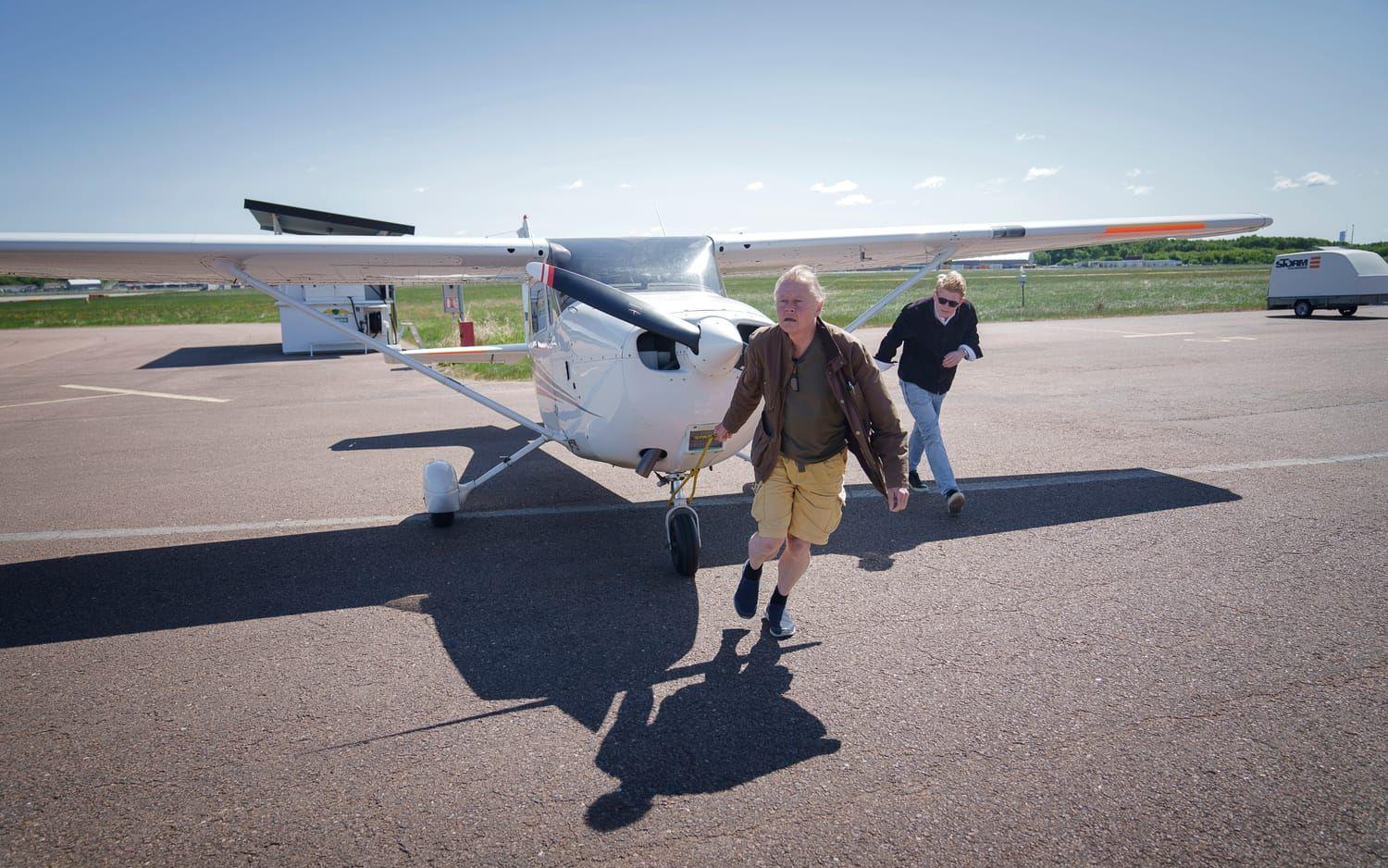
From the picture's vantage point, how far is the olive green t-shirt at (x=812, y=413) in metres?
3.48

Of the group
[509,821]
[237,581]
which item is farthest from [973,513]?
[237,581]

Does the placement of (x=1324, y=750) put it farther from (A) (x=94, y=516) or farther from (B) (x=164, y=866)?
(A) (x=94, y=516)

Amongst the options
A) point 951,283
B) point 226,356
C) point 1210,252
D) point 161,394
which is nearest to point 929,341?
point 951,283

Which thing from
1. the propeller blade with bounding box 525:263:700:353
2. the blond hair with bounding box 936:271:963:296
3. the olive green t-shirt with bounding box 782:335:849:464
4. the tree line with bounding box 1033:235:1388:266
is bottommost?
the olive green t-shirt with bounding box 782:335:849:464

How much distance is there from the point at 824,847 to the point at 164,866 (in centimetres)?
214

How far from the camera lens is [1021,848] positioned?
7.93 feet

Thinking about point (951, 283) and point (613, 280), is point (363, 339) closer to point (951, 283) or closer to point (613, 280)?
point (613, 280)

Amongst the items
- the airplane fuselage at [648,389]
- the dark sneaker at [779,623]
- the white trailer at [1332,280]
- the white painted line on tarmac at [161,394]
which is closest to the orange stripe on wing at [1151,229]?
the airplane fuselage at [648,389]

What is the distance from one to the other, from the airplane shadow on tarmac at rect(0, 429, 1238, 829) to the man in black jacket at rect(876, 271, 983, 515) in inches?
20.5

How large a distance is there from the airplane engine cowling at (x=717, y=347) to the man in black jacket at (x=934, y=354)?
85.2 inches

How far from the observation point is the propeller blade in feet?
13.3

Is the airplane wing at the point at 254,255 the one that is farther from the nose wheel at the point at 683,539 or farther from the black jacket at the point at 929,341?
the black jacket at the point at 929,341

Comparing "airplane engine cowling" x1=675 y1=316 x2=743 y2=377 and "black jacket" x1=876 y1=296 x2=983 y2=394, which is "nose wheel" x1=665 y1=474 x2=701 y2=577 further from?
"black jacket" x1=876 y1=296 x2=983 y2=394

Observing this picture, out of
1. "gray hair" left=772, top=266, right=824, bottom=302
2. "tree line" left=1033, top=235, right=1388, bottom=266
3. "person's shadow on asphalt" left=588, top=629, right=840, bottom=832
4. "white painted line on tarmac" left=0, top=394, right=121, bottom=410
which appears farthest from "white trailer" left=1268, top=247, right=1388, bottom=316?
"tree line" left=1033, top=235, right=1388, bottom=266
